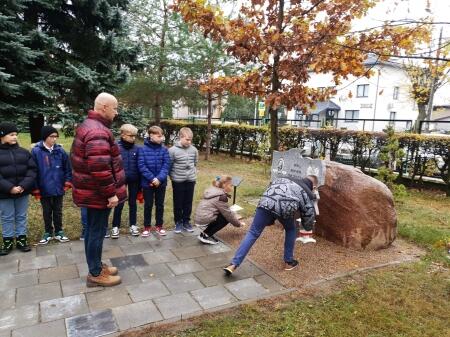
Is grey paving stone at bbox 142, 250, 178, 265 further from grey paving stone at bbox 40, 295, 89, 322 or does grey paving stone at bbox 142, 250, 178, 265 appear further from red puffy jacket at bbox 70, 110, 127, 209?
red puffy jacket at bbox 70, 110, 127, 209

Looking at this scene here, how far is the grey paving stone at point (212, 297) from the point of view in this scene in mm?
3574

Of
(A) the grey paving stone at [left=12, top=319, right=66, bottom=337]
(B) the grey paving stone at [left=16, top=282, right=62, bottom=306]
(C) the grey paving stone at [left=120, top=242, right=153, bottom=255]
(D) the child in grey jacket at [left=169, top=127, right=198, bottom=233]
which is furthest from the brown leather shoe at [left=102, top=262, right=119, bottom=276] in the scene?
(D) the child in grey jacket at [left=169, top=127, right=198, bottom=233]

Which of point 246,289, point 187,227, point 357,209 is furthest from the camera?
point 187,227

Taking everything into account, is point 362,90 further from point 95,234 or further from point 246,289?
point 95,234

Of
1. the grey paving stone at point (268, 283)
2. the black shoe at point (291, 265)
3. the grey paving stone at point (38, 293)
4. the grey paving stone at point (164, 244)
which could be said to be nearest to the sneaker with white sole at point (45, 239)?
the grey paving stone at point (38, 293)

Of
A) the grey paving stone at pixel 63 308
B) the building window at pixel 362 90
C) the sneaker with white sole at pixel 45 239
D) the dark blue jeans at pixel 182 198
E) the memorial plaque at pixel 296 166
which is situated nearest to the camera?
the grey paving stone at pixel 63 308

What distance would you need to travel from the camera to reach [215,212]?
514cm

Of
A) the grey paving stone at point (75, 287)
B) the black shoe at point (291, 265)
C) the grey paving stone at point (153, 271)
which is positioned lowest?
the grey paving stone at point (153, 271)

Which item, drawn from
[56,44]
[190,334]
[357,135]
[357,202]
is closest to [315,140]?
[357,135]

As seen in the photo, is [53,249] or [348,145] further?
[348,145]

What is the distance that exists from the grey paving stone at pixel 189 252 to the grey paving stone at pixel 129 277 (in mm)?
696

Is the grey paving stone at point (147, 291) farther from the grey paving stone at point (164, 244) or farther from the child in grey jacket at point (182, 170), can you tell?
the child in grey jacket at point (182, 170)

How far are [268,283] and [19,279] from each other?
275cm

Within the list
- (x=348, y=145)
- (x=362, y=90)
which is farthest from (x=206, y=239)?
(x=362, y=90)
